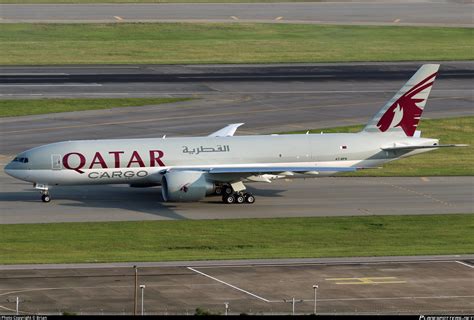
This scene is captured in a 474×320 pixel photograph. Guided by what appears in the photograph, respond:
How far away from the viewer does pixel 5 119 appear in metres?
102

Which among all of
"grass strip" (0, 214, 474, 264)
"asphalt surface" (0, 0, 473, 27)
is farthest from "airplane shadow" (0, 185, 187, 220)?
"asphalt surface" (0, 0, 473, 27)

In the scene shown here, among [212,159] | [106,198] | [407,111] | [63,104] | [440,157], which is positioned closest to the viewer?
[212,159]

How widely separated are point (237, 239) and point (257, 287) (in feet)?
36.0

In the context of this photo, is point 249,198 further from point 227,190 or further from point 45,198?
point 45,198

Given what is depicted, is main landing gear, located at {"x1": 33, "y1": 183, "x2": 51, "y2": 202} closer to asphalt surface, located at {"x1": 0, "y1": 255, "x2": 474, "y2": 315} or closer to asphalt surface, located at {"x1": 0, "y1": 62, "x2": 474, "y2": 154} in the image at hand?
asphalt surface, located at {"x1": 0, "y1": 62, "x2": 474, "y2": 154}

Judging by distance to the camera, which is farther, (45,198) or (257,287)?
(45,198)

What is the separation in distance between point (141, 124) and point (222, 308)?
165ft

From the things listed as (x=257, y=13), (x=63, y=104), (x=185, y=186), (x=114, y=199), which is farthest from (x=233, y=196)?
(x=257, y=13)

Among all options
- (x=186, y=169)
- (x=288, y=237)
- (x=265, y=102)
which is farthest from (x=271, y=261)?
(x=265, y=102)

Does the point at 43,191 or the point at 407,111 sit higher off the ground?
the point at 407,111

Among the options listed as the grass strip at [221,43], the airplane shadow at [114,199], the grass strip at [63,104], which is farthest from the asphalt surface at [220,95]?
the airplane shadow at [114,199]

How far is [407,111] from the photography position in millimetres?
79438

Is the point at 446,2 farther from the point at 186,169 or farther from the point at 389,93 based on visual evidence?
the point at 186,169

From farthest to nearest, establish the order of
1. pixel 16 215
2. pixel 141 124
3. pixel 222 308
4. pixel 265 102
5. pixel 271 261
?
pixel 265 102 < pixel 141 124 < pixel 16 215 < pixel 271 261 < pixel 222 308
